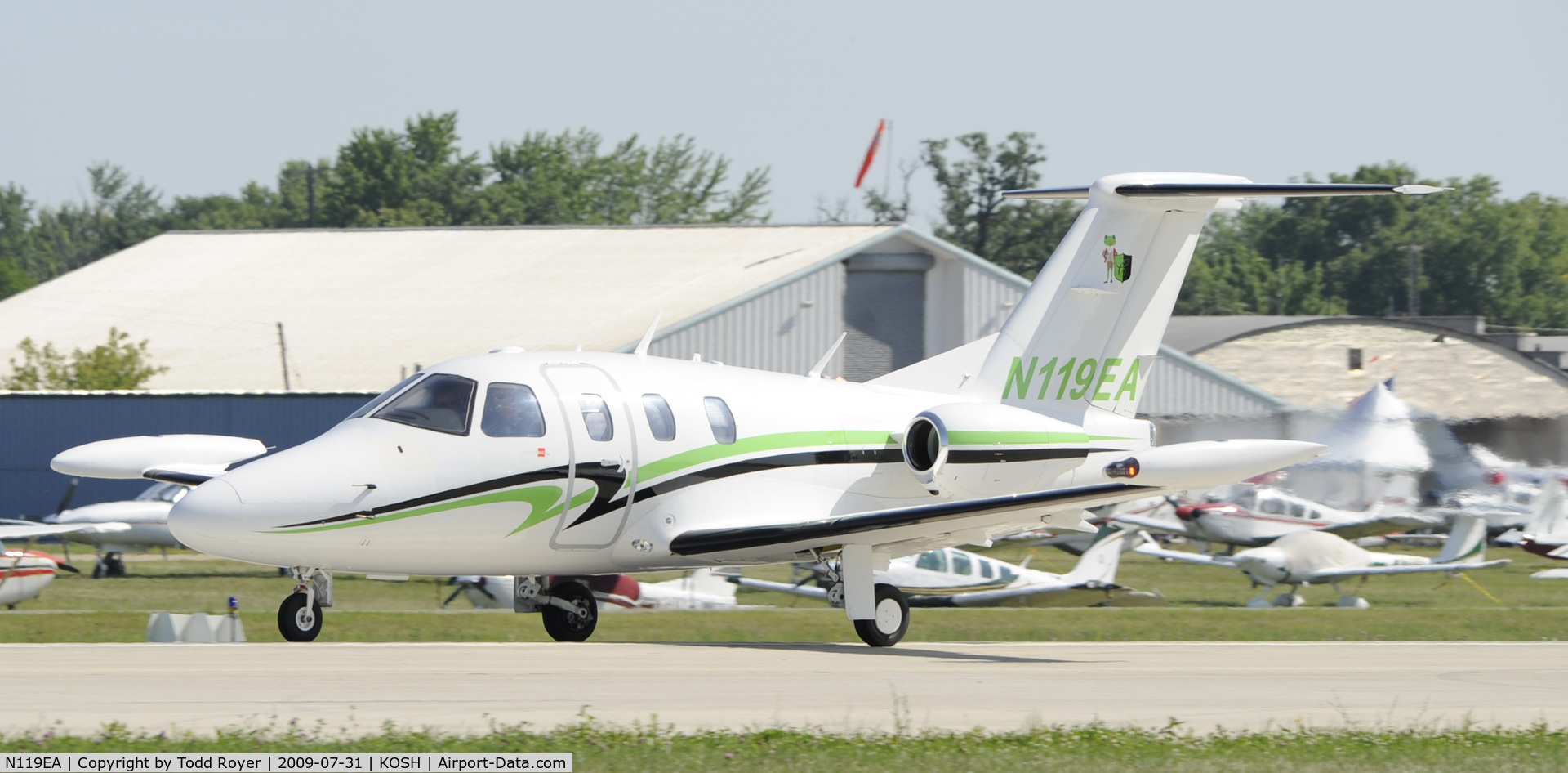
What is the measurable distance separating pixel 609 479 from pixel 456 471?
1423mm

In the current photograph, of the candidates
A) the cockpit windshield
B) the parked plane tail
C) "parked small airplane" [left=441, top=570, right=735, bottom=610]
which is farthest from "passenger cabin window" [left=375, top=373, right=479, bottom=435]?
the cockpit windshield

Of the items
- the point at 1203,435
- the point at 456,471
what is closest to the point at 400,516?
the point at 456,471

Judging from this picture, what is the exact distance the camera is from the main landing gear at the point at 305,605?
572 inches

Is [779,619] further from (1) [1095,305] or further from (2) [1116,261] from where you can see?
(2) [1116,261]

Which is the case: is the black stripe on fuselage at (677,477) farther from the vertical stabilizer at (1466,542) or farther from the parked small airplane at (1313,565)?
the vertical stabilizer at (1466,542)

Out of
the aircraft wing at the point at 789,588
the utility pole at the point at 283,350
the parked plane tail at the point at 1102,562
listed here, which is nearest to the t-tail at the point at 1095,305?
the aircraft wing at the point at 789,588

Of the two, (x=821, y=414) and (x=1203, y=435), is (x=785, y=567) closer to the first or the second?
(x=1203, y=435)

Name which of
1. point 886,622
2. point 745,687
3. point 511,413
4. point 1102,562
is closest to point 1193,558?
point 1102,562

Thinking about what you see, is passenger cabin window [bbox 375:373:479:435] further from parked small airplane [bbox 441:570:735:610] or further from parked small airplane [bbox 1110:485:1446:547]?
parked small airplane [bbox 1110:485:1446:547]

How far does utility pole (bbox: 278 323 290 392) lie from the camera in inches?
1786

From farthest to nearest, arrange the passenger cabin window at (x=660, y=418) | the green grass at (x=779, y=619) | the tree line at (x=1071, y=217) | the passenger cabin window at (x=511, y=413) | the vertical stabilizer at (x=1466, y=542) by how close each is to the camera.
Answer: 1. the tree line at (x=1071, y=217)
2. the vertical stabilizer at (x=1466, y=542)
3. the green grass at (x=779, y=619)
4. the passenger cabin window at (x=660, y=418)
5. the passenger cabin window at (x=511, y=413)

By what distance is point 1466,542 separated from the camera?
30.7m

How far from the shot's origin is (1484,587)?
105 ft

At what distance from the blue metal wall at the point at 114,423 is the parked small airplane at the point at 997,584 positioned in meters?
16.8
